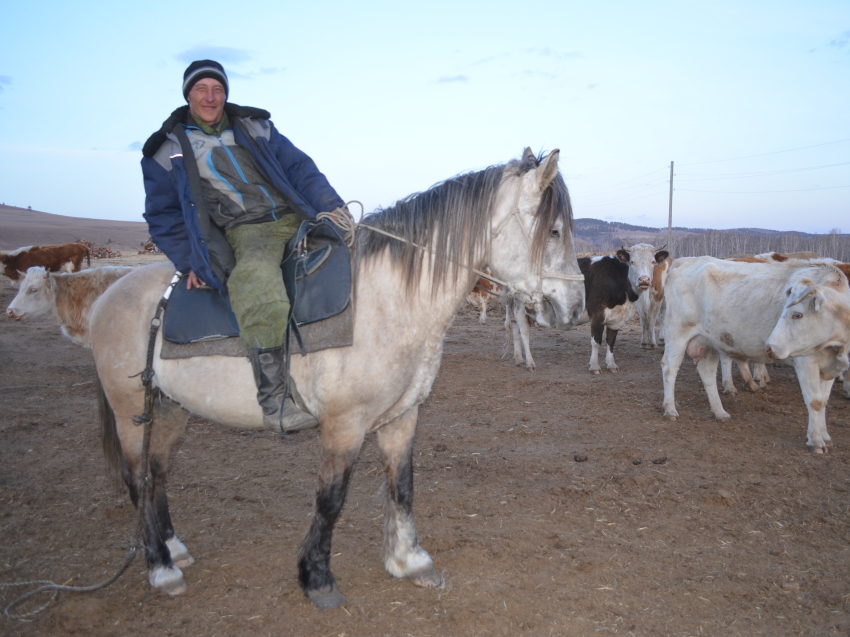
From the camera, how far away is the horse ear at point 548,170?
266 centimetres

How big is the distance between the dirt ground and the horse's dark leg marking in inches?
4.3

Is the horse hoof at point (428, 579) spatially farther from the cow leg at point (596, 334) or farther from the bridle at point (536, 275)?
the cow leg at point (596, 334)

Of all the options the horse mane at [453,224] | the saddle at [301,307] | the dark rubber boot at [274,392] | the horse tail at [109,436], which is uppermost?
the horse mane at [453,224]

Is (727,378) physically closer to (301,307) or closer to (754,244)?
(301,307)

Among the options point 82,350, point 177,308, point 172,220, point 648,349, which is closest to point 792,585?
point 177,308

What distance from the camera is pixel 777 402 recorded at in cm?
765

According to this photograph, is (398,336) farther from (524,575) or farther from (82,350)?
(82,350)

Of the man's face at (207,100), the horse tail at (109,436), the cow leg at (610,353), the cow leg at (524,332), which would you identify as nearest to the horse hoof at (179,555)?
the horse tail at (109,436)

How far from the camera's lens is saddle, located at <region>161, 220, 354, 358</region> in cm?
289

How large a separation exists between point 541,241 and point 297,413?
156cm

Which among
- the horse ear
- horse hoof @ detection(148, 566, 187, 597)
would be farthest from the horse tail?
the horse ear

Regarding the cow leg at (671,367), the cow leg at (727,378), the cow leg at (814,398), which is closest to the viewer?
the cow leg at (814,398)

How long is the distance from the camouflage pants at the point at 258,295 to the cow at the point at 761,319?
5.07 m

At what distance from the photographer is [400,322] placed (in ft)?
9.61
